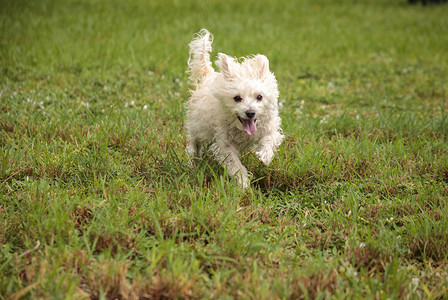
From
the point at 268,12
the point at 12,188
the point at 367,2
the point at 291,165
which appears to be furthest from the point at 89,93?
the point at 367,2

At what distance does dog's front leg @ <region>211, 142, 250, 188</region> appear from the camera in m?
3.95

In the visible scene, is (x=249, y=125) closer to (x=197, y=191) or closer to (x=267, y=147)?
(x=267, y=147)

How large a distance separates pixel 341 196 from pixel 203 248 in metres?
1.42

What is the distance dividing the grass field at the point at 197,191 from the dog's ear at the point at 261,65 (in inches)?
32.5

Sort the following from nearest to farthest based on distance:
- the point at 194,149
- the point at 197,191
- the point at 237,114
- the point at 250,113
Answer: the point at 197,191 → the point at 250,113 → the point at 237,114 → the point at 194,149

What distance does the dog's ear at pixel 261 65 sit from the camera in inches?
161

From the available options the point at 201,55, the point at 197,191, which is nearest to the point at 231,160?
the point at 197,191

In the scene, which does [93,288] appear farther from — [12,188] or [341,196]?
[341,196]

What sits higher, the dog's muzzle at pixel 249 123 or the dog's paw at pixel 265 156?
the dog's muzzle at pixel 249 123

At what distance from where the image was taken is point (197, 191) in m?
3.68

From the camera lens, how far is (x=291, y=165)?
13.9 ft

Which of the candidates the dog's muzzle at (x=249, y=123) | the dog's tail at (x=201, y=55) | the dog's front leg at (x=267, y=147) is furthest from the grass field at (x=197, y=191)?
the dog's tail at (x=201, y=55)

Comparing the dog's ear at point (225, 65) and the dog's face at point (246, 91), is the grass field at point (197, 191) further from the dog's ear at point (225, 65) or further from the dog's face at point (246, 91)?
the dog's ear at point (225, 65)

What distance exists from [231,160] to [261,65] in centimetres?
86
